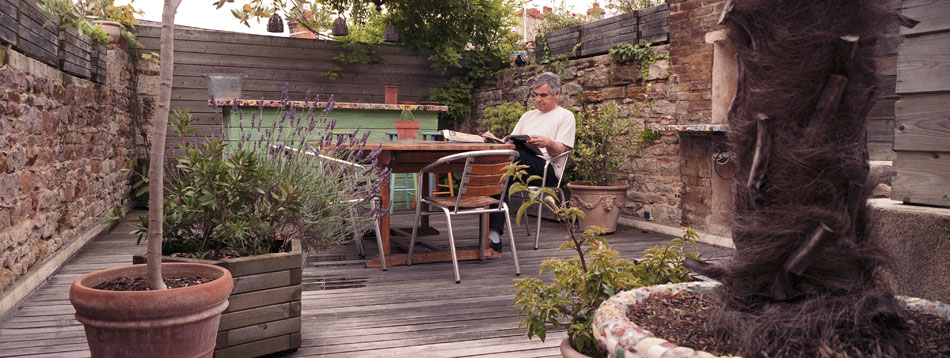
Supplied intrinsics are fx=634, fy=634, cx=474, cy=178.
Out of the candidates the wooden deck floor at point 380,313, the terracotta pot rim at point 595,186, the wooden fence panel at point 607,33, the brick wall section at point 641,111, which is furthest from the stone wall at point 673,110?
the wooden deck floor at point 380,313

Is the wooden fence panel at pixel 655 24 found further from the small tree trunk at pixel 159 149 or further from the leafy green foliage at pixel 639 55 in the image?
the small tree trunk at pixel 159 149

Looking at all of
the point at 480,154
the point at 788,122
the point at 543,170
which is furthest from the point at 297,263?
the point at 543,170

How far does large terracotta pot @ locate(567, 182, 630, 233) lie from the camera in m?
5.49

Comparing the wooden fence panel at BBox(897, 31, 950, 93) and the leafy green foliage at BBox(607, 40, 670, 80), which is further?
the leafy green foliage at BBox(607, 40, 670, 80)

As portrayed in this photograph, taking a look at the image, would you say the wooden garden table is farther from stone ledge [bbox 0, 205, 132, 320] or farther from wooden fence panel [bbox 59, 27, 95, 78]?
wooden fence panel [bbox 59, 27, 95, 78]

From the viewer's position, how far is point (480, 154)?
3.66 m

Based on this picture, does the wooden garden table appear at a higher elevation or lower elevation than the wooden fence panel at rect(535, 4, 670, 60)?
lower

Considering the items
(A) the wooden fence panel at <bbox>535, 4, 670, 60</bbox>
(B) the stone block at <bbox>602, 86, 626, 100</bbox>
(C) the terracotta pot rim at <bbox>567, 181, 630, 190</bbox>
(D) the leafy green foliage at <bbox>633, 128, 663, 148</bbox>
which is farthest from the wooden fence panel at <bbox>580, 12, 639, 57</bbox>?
→ (C) the terracotta pot rim at <bbox>567, 181, 630, 190</bbox>

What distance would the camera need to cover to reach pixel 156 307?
1.62 metres

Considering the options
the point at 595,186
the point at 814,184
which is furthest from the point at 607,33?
the point at 814,184

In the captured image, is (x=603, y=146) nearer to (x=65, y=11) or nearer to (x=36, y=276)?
(x=65, y=11)

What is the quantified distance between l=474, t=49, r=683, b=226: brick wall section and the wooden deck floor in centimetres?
102

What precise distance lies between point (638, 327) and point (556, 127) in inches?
154

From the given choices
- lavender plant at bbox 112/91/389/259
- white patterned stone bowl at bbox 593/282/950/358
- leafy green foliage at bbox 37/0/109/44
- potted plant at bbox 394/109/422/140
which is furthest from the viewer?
potted plant at bbox 394/109/422/140
